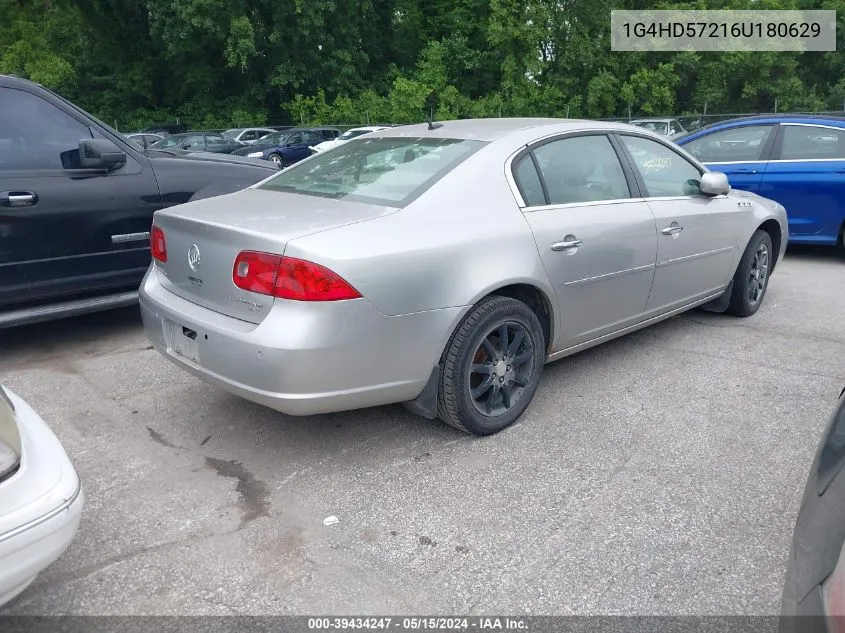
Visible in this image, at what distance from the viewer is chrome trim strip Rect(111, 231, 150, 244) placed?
4877mm

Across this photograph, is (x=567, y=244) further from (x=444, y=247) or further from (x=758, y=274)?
(x=758, y=274)

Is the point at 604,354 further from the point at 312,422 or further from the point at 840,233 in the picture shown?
the point at 840,233

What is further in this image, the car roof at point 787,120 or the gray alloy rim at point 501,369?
the car roof at point 787,120

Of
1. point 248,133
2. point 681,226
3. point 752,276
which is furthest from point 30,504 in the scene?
point 248,133

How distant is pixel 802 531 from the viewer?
172cm

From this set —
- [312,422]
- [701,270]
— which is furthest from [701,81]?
[312,422]

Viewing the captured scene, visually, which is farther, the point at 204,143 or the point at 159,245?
the point at 204,143

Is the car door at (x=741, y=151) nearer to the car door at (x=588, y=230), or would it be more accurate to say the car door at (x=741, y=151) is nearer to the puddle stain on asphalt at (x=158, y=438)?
the car door at (x=588, y=230)

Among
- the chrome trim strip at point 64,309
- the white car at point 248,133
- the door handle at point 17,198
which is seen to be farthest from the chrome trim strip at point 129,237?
the white car at point 248,133

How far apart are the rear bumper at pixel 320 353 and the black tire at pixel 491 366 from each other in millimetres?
121

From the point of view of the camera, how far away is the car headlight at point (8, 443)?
201cm

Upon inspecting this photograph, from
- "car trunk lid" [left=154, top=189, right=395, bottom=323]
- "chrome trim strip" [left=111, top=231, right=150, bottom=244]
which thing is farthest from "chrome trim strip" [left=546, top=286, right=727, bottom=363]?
"chrome trim strip" [left=111, top=231, right=150, bottom=244]

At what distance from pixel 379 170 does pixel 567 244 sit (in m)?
1.04

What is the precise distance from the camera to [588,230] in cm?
391
